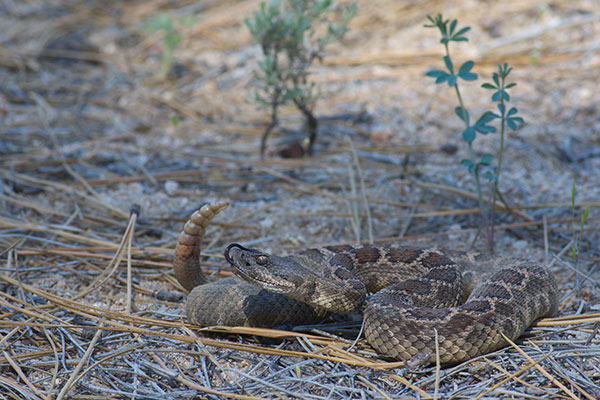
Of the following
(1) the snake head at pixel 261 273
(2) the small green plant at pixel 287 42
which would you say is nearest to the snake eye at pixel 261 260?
(1) the snake head at pixel 261 273

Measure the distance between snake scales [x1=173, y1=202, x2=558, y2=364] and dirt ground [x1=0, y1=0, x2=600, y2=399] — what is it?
0.14 meters

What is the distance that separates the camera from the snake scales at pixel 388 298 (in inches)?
133

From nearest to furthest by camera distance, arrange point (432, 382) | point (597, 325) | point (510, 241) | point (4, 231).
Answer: point (432, 382), point (597, 325), point (4, 231), point (510, 241)

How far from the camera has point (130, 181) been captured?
604cm

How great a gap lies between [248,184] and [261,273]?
2.72 metres

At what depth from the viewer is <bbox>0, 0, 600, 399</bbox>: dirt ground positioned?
3297 mm

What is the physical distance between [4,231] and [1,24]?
8107 millimetres

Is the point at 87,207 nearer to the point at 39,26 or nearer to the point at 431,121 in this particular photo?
the point at 431,121

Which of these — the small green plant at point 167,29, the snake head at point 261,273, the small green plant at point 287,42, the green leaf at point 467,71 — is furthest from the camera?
the small green plant at point 167,29

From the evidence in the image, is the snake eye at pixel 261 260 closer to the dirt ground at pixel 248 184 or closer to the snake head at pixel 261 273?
the snake head at pixel 261 273

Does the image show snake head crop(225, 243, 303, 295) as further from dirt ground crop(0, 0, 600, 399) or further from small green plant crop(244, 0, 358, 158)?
small green plant crop(244, 0, 358, 158)

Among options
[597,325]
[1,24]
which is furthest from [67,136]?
[597,325]

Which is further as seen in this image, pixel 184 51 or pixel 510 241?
pixel 184 51

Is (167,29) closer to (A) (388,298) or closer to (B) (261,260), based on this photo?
(B) (261,260)
